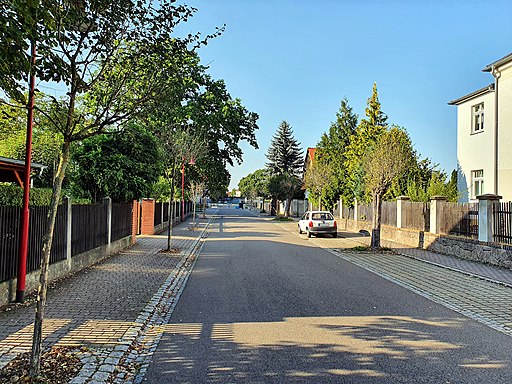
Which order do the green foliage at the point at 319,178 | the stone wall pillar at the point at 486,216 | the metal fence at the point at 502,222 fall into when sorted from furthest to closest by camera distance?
the green foliage at the point at 319,178
the stone wall pillar at the point at 486,216
the metal fence at the point at 502,222

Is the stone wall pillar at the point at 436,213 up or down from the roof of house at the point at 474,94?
down

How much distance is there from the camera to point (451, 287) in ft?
34.7

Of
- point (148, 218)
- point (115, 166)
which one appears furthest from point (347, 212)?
point (115, 166)

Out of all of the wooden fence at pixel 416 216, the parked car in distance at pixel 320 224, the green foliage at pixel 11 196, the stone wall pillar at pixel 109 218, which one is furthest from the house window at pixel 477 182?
the green foliage at pixel 11 196

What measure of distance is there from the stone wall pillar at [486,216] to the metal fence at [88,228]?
11.5 meters

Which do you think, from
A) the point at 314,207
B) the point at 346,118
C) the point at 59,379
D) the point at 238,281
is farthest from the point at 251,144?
the point at 59,379

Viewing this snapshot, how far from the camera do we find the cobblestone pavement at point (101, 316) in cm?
532

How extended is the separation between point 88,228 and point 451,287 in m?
9.08

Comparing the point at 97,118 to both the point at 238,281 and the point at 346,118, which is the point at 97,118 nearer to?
the point at 238,281

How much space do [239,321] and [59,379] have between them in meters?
3.03

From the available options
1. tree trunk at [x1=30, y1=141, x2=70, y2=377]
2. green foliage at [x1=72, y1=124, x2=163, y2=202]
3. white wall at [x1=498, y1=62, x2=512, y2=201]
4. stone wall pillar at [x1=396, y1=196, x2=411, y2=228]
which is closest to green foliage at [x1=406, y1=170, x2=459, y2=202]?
stone wall pillar at [x1=396, y1=196, x2=411, y2=228]

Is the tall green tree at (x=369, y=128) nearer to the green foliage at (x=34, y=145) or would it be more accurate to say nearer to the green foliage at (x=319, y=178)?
the green foliage at (x=319, y=178)

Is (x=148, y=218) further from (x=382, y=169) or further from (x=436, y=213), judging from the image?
(x=436, y=213)

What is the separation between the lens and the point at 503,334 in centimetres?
662
